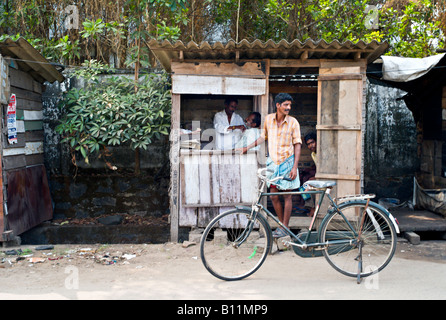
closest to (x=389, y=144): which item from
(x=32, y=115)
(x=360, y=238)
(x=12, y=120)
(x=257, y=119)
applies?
(x=257, y=119)

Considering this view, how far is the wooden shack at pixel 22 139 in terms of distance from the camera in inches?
246

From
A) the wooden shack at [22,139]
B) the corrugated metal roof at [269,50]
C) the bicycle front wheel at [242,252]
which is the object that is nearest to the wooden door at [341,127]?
the corrugated metal roof at [269,50]

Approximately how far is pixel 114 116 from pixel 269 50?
3050 millimetres

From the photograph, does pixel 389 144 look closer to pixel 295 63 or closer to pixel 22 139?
pixel 295 63

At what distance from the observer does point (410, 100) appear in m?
8.67

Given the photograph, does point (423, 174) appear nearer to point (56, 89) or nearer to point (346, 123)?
point (346, 123)

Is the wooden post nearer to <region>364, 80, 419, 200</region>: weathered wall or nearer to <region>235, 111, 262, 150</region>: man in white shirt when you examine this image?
<region>235, 111, 262, 150</region>: man in white shirt

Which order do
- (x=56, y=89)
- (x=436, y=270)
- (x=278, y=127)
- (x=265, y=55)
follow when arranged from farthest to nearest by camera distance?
1. (x=56, y=89)
2. (x=265, y=55)
3. (x=278, y=127)
4. (x=436, y=270)

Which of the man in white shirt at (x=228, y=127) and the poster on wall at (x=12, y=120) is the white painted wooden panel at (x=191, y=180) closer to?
the man in white shirt at (x=228, y=127)

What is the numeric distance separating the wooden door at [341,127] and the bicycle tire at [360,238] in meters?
1.71

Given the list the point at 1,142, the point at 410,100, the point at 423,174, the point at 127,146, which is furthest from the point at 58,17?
the point at 423,174

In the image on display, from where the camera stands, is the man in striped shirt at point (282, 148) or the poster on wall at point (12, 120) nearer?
the man in striped shirt at point (282, 148)

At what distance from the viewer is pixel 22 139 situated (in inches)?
276

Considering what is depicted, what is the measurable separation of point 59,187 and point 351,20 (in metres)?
7.69
